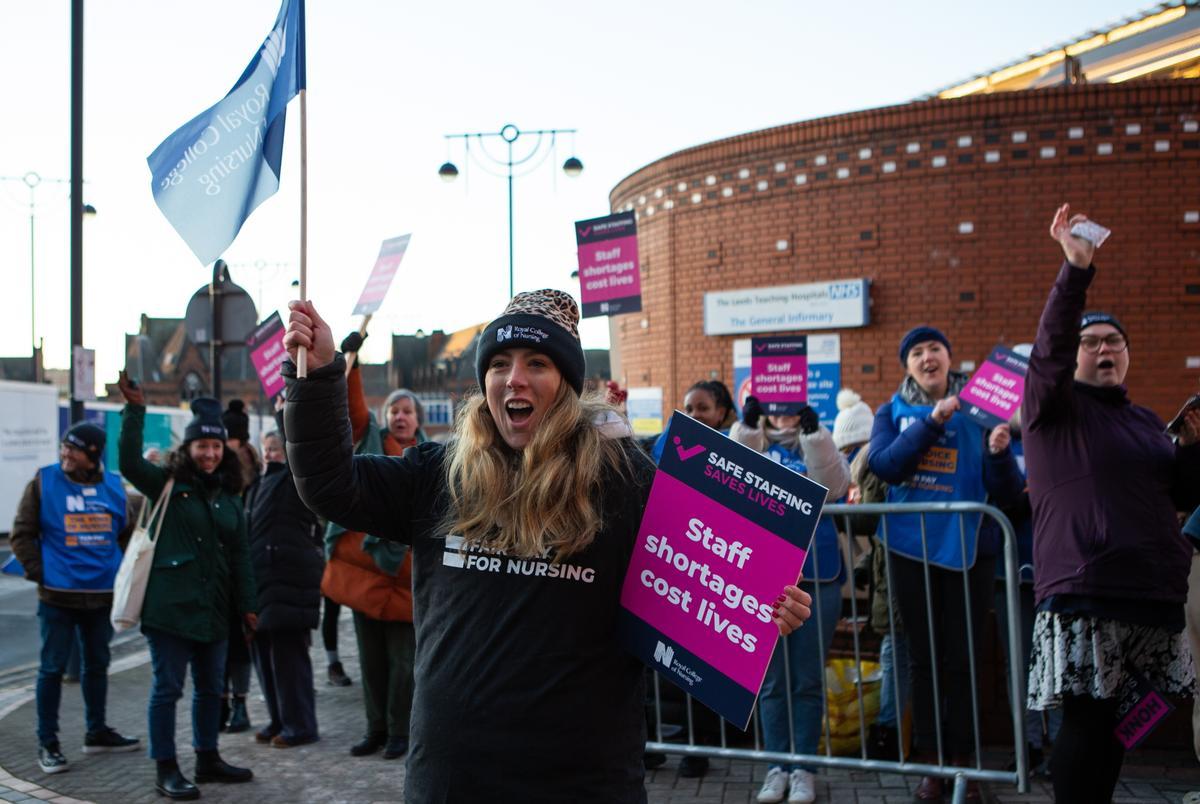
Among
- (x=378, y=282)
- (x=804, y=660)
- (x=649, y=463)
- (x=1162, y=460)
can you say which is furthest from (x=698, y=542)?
(x=378, y=282)

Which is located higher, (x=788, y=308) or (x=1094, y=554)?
(x=788, y=308)

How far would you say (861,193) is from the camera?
1692 cm

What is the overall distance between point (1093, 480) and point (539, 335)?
244 cm

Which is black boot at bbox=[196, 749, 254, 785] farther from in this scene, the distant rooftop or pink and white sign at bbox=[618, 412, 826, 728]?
the distant rooftop

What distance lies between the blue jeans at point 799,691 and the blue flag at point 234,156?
10.3ft

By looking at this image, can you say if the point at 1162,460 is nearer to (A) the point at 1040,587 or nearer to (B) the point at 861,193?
(A) the point at 1040,587

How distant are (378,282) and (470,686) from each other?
217 inches

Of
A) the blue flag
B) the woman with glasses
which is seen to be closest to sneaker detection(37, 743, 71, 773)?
the blue flag

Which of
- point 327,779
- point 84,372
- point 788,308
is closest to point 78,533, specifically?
point 327,779

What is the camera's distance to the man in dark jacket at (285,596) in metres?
6.34

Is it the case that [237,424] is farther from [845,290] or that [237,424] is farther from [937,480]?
[845,290]

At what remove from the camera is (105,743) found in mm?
6305

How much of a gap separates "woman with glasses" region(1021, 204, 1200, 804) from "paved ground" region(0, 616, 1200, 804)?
1331 millimetres

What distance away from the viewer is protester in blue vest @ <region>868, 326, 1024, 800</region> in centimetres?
484
